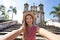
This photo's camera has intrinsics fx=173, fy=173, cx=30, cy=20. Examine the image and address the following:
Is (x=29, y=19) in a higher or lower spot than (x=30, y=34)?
higher

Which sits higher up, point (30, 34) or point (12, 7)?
point (12, 7)

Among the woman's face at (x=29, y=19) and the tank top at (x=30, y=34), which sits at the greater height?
the woman's face at (x=29, y=19)

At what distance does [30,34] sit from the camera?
2.00m

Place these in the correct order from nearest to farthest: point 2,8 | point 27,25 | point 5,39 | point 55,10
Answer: point 5,39, point 27,25, point 55,10, point 2,8

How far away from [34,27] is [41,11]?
31439 millimetres

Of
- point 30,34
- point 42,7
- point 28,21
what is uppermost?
point 42,7

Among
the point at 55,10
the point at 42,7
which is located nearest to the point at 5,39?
the point at 42,7

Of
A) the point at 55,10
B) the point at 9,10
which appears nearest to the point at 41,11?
the point at 55,10

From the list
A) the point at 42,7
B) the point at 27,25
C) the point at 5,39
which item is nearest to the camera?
the point at 5,39

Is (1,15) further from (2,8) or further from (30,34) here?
(30,34)

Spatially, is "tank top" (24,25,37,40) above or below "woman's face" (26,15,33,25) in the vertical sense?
below

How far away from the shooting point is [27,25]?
2.13 metres

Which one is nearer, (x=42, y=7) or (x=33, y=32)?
(x=33, y=32)

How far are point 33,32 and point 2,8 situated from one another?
46.2m
